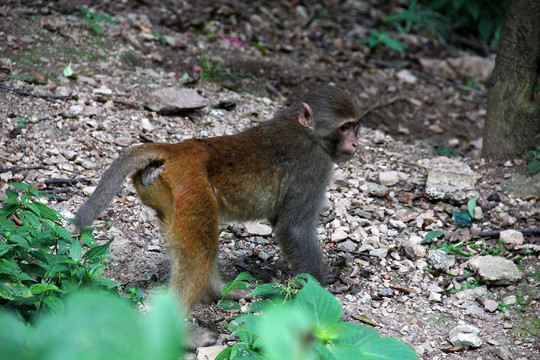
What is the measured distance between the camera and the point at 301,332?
131 cm

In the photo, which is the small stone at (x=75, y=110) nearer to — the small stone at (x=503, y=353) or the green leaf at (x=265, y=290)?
the green leaf at (x=265, y=290)

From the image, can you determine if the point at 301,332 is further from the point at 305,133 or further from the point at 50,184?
the point at 50,184

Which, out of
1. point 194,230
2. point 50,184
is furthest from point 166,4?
point 194,230

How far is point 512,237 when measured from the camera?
5.75 meters

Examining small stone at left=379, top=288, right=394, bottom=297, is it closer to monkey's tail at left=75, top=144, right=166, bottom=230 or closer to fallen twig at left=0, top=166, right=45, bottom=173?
monkey's tail at left=75, top=144, right=166, bottom=230

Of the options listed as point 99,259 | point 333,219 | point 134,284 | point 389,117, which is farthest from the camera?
point 389,117

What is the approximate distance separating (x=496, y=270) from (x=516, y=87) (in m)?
2.37

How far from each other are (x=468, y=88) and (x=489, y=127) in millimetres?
3039

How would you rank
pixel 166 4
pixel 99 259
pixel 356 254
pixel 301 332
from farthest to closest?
pixel 166 4 < pixel 356 254 < pixel 99 259 < pixel 301 332

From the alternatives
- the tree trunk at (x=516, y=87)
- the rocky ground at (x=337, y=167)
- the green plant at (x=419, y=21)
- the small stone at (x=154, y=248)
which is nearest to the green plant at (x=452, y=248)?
the rocky ground at (x=337, y=167)

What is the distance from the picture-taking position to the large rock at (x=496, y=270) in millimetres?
5273

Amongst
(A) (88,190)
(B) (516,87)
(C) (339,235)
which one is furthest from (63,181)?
(B) (516,87)

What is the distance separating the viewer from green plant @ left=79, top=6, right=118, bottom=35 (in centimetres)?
779

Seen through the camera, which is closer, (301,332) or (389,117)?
(301,332)
